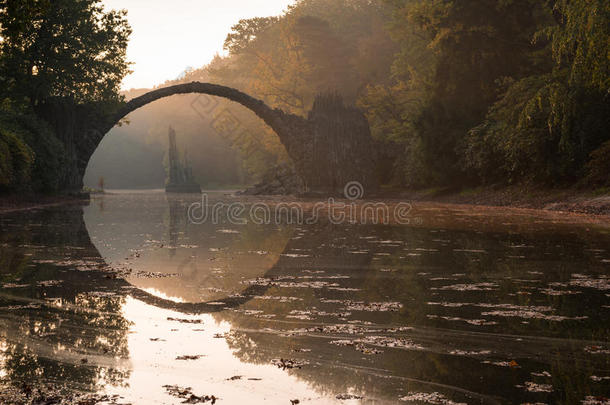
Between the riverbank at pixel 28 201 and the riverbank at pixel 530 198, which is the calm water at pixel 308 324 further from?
the riverbank at pixel 28 201

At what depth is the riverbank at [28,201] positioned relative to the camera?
85.0 ft

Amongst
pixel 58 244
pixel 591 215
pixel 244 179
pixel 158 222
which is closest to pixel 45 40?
pixel 158 222

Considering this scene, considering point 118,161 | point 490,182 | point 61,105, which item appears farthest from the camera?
point 118,161

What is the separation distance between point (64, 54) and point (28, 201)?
8.26 meters

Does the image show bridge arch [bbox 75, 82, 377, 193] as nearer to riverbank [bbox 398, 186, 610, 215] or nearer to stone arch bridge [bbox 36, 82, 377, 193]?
stone arch bridge [bbox 36, 82, 377, 193]

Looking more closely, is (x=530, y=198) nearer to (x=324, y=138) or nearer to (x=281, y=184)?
(x=324, y=138)

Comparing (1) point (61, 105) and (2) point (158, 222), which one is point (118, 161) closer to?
(1) point (61, 105)

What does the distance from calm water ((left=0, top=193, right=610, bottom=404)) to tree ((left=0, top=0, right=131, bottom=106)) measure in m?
21.6

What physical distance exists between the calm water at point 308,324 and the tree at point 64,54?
2162 centimetres

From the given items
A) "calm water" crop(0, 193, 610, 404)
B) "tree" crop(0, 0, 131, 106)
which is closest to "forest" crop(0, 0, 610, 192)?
"tree" crop(0, 0, 131, 106)

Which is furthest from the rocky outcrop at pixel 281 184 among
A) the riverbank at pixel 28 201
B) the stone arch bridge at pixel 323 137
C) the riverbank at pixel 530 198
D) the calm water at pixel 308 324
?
the calm water at pixel 308 324

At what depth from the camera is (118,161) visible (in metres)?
116

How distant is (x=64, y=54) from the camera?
32.7 m

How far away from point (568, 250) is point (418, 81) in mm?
32538
